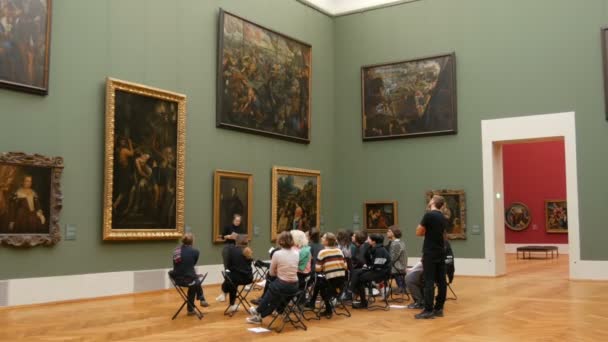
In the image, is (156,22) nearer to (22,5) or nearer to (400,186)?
(22,5)

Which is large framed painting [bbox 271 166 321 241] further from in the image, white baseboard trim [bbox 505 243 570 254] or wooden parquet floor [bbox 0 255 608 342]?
white baseboard trim [bbox 505 243 570 254]

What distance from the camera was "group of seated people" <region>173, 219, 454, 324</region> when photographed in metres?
10.6

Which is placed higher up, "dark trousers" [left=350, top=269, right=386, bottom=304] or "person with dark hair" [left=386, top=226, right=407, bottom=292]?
"person with dark hair" [left=386, top=226, right=407, bottom=292]

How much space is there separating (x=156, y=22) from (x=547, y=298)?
1201 centimetres

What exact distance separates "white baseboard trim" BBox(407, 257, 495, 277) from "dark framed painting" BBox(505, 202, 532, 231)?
15.0 m

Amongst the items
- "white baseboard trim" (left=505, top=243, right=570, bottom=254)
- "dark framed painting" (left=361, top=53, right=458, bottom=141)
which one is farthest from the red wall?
"dark framed painting" (left=361, top=53, right=458, bottom=141)

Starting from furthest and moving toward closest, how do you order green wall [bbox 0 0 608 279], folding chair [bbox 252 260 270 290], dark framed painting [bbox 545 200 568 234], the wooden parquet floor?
dark framed painting [bbox 545 200 568 234], green wall [bbox 0 0 608 279], folding chair [bbox 252 260 270 290], the wooden parquet floor

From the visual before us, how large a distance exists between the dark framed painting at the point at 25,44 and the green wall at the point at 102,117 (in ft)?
0.87

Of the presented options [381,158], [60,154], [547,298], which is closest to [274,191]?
[381,158]

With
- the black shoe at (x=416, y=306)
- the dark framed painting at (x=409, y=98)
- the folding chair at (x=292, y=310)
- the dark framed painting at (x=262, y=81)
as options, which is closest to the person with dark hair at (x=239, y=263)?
the folding chair at (x=292, y=310)

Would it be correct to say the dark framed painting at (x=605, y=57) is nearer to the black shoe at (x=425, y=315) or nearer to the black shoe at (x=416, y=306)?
the black shoe at (x=416, y=306)

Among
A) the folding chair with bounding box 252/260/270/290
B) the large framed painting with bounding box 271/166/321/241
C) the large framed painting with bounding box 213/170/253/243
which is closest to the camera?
the folding chair with bounding box 252/260/270/290

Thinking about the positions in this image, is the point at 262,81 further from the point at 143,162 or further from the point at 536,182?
the point at 536,182

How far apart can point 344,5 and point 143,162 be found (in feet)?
38.7
